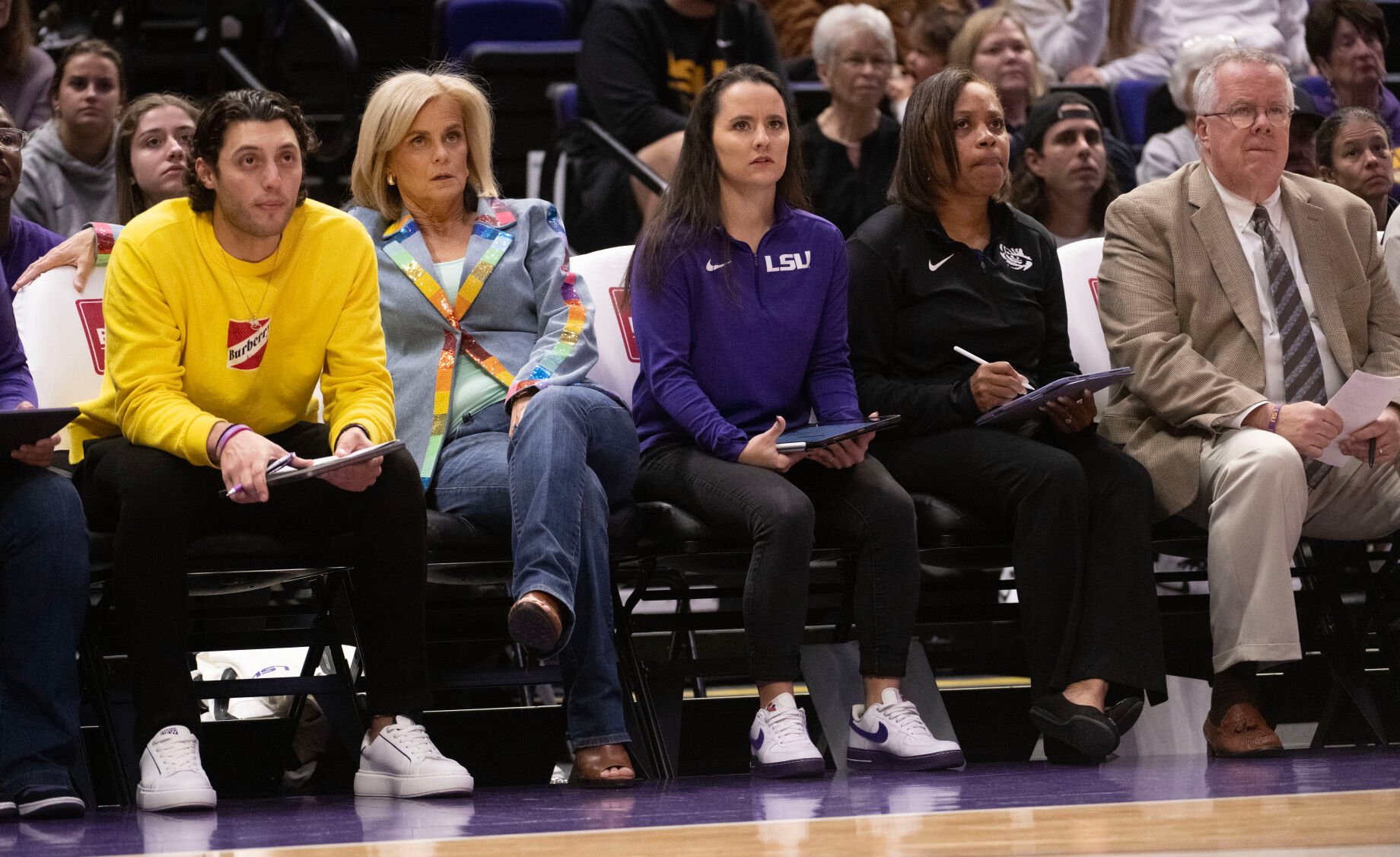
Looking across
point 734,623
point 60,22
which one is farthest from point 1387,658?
point 60,22

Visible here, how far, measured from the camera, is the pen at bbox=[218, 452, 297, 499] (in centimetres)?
280

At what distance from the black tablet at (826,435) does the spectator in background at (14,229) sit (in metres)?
1.67

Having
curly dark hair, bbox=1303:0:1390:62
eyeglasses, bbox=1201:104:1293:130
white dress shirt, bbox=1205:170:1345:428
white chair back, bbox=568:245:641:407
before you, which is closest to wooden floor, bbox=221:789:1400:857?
white dress shirt, bbox=1205:170:1345:428

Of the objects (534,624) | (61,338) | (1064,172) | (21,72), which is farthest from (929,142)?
(21,72)

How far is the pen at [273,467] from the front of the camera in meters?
2.80

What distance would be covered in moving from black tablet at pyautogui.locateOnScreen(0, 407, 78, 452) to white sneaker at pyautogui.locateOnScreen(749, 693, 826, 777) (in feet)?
4.32

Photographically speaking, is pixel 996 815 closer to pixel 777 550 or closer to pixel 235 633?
pixel 777 550

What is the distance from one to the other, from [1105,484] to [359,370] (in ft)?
4.81

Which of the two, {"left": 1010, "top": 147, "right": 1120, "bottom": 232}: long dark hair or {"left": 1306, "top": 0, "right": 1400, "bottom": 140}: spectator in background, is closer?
{"left": 1010, "top": 147, "right": 1120, "bottom": 232}: long dark hair

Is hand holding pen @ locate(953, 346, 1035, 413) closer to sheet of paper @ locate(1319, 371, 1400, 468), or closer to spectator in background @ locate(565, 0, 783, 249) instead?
sheet of paper @ locate(1319, 371, 1400, 468)

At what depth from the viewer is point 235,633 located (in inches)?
123

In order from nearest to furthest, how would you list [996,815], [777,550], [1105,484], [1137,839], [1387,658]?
[1137,839], [996,815], [777,550], [1105,484], [1387,658]

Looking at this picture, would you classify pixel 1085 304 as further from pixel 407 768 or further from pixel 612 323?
pixel 407 768

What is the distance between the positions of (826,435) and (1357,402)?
3.66ft
